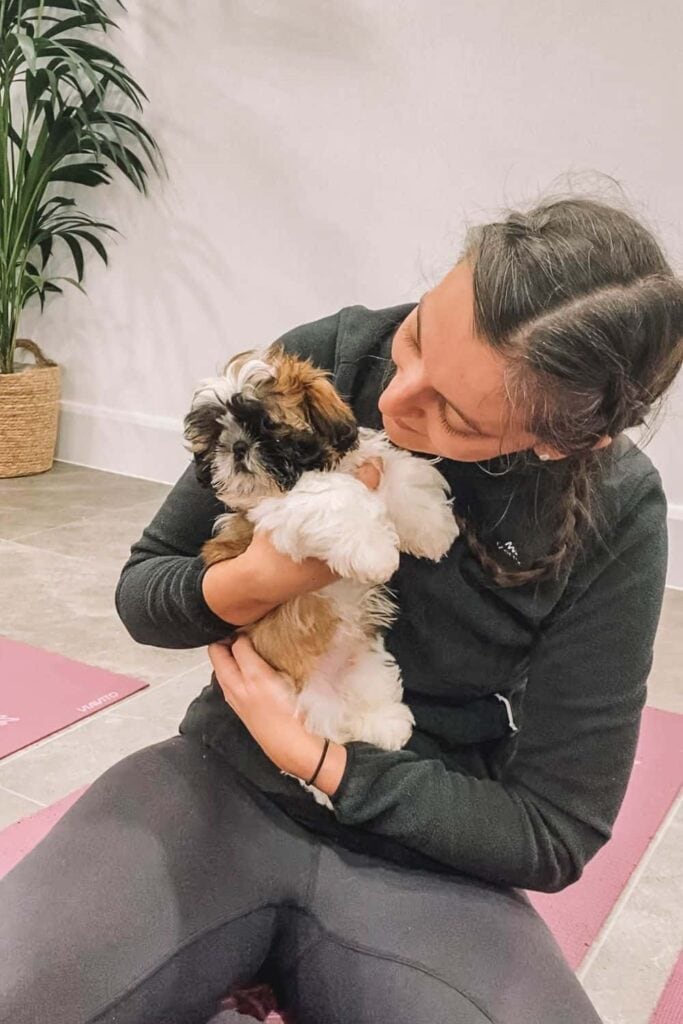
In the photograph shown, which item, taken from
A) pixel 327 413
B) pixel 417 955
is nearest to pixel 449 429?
pixel 327 413

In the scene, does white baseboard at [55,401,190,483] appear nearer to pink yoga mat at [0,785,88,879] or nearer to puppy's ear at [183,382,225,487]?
pink yoga mat at [0,785,88,879]

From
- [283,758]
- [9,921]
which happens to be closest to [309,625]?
[283,758]

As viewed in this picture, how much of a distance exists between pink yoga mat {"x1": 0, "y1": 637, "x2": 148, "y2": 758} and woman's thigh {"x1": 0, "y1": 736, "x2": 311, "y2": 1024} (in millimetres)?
1050

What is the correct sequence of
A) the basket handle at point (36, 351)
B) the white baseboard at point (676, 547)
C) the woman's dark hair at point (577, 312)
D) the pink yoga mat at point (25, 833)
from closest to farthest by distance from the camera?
the woman's dark hair at point (577, 312), the pink yoga mat at point (25, 833), the white baseboard at point (676, 547), the basket handle at point (36, 351)

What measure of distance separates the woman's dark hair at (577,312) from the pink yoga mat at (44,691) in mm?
1709

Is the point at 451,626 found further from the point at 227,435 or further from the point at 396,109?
the point at 396,109

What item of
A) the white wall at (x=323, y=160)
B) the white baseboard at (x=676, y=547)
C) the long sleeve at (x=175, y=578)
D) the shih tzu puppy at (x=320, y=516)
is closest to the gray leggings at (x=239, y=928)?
the shih tzu puppy at (x=320, y=516)

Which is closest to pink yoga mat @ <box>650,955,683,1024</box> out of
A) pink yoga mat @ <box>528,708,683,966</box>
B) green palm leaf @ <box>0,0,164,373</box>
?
pink yoga mat @ <box>528,708,683,966</box>

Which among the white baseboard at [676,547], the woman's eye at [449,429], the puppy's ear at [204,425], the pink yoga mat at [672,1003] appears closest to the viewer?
the woman's eye at [449,429]

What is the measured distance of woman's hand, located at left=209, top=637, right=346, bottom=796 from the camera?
1.27 meters

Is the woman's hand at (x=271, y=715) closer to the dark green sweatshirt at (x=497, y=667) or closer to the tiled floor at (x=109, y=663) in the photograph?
the dark green sweatshirt at (x=497, y=667)

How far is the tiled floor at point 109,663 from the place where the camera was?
182 centimetres

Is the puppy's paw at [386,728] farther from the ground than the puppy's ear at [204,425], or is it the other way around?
the puppy's ear at [204,425]

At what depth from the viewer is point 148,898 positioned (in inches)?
49.4
